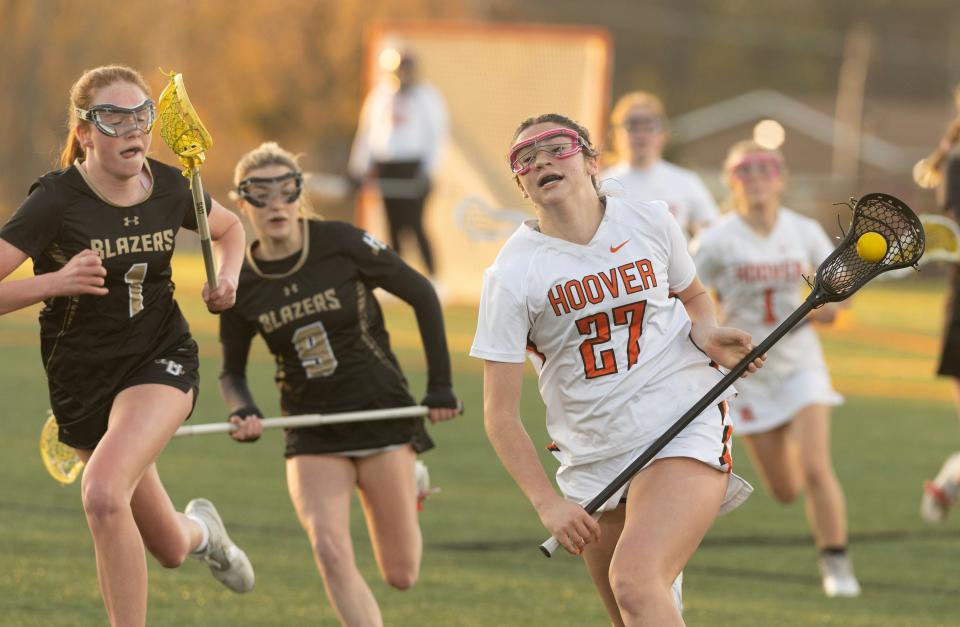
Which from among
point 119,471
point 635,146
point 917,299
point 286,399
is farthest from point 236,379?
point 917,299

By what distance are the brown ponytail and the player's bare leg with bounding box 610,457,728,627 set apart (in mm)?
2139

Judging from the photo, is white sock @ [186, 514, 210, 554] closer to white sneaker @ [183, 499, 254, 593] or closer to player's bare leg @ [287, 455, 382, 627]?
white sneaker @ [183, 499, 254, 593]

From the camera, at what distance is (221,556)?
634cm

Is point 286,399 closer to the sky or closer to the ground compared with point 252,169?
closer to the ground

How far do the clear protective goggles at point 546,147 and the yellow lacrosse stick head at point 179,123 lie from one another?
1.01 metres

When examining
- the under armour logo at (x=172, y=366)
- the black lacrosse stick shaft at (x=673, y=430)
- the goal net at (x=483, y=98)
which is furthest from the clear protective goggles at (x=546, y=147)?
the goal net at (x=483, y=98)

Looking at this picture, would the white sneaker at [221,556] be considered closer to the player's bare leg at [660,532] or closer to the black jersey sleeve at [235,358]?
the black jersey sleeve at [235,358]

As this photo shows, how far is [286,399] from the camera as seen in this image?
6410 mm

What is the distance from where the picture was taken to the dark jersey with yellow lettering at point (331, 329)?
6.22m

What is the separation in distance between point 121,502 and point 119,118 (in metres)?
1.24

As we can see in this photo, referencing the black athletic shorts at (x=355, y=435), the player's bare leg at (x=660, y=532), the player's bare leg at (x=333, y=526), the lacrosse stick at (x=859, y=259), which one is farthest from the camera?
the black athletic shorts at (x=355, y=435)

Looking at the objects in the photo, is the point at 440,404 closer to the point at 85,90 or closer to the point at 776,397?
Answer: the point at 85,90

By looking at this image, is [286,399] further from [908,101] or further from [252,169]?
[908,101]

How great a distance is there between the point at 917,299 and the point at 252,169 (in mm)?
25295
